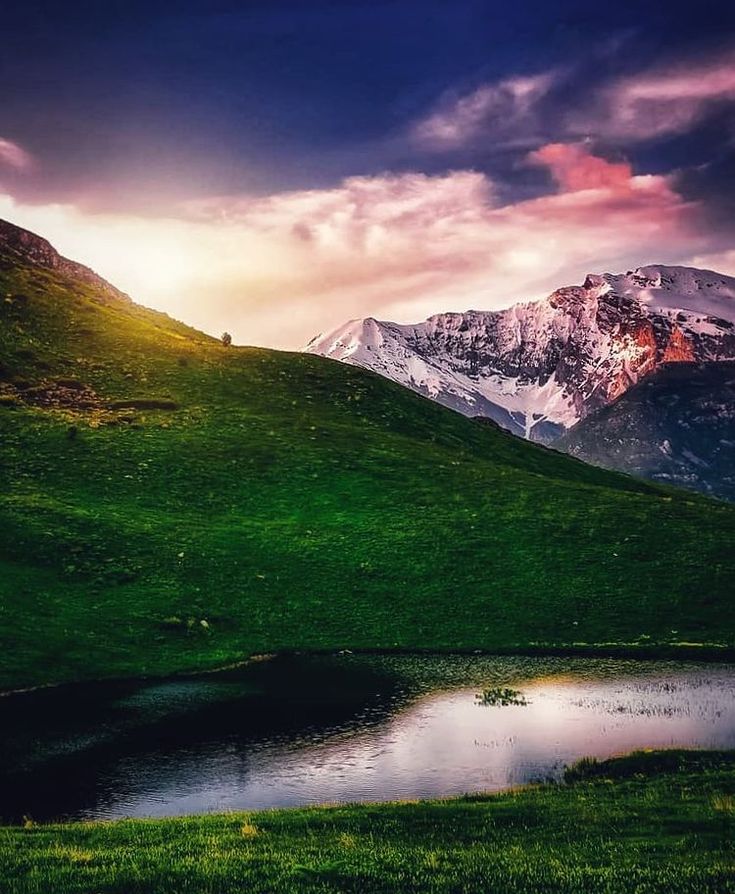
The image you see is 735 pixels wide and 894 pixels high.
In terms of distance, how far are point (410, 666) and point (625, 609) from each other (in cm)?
2166

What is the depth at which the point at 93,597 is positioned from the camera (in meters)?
58.7

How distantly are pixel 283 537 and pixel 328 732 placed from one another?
4000cm

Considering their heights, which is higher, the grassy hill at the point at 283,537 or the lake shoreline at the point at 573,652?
the grassy hill at the point at 283,537

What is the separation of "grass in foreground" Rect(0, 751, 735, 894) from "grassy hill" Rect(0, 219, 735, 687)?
27.7 metres

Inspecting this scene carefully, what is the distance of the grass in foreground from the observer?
16172 millimetres

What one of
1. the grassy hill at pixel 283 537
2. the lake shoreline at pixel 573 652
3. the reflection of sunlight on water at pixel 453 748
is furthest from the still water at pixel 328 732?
the grassy hill at pixel 283 537

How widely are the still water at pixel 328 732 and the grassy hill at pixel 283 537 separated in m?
7.05

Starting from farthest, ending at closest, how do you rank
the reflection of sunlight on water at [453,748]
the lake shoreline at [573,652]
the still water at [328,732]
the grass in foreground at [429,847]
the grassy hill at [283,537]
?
the grassy hill at [283,537] → the lake shoreline at [573,652] → the still water at [328,732] → the reflection of sunlight on water at [453,748] → the grass in foreground at [429,847]

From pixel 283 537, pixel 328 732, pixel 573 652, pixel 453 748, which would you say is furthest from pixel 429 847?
pixel 283 537

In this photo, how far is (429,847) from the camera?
19.5 m

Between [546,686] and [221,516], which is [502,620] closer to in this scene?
[546,686]

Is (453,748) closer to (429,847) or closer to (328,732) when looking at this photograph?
(328,732)

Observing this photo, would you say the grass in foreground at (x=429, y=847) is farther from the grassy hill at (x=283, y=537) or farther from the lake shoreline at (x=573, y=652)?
the grassy hill at (x=283, y=537)

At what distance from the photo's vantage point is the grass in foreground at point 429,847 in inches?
637
